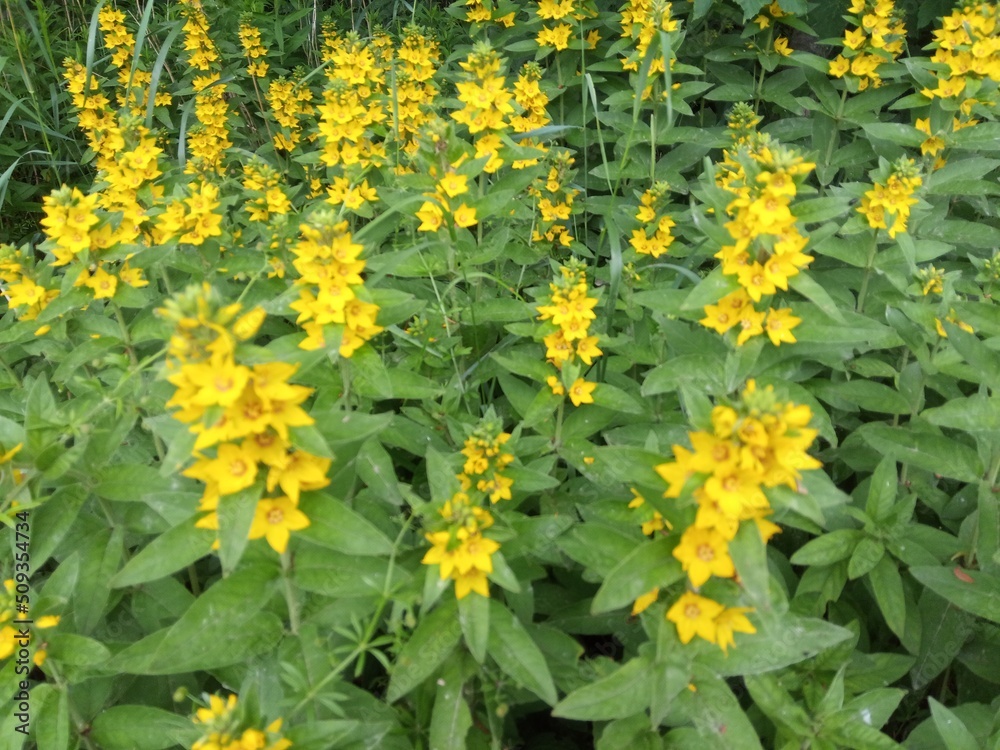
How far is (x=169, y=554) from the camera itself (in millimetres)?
1720

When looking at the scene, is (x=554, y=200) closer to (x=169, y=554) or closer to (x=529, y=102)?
(x=529, y=102)

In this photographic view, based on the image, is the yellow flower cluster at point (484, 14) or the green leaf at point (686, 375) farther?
the yellow flower cluster at point (484, 14)

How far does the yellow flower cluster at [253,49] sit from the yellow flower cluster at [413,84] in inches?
56.1

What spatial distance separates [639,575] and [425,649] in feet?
1.79

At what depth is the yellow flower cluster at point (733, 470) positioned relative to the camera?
1463 mm

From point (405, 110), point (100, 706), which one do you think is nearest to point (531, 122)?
point (405, 110)

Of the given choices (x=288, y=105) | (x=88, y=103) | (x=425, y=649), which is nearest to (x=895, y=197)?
(x=425, y=649)

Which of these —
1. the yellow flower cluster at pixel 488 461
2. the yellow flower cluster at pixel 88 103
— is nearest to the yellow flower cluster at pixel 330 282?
the yellow flower cluster at pixel 488 461

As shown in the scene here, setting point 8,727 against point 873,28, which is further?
point 873,28

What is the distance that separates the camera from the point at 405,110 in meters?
4.07

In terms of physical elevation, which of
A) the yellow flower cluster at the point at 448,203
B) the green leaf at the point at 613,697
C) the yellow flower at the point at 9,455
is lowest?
the green leaf at the point at 613,697

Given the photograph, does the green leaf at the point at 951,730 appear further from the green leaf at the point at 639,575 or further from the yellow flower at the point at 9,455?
the yellow flower at the point at 9,455

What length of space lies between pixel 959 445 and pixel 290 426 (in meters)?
1.98

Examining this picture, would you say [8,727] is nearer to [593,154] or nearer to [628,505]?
[628,505]
